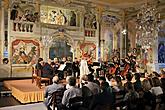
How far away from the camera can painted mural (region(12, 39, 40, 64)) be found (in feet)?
43.6

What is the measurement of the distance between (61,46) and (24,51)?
2595 mm

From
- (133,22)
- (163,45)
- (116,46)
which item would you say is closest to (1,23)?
(116,46)

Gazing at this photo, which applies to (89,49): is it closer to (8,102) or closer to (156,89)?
(8,102)

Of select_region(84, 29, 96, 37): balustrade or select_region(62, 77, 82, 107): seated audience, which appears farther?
select_region(84, 29, 96, 37): balustrade

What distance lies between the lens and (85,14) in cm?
1622

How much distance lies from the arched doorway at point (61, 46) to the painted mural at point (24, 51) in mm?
1092

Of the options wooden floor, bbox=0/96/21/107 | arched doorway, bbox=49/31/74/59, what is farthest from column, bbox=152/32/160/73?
wooden floor, bbox=0/96/21/107

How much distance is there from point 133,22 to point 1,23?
34.3 ft

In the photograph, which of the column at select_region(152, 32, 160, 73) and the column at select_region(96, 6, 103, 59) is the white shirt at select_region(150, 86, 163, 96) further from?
the column at select_region(152, 32, 160, 73)

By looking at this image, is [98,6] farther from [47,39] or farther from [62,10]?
[47,39]

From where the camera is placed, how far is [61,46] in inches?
595

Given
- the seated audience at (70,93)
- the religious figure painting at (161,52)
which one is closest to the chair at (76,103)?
the seated audience at (70,93)

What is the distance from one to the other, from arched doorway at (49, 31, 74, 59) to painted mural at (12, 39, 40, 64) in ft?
3.58

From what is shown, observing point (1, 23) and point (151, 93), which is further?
point (1, 23)
